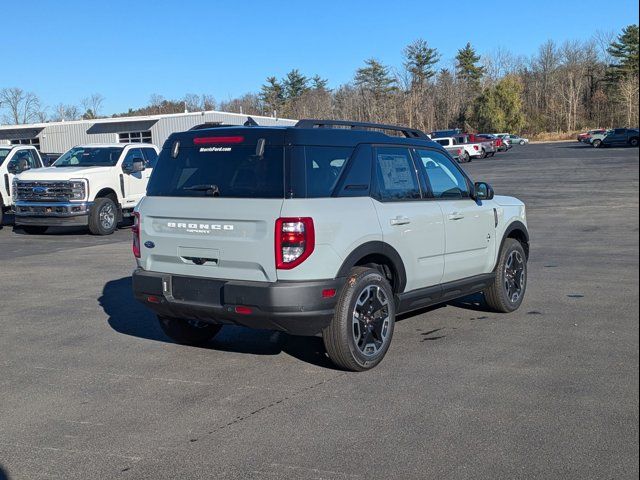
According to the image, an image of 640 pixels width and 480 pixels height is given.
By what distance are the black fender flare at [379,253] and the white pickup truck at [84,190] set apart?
38.7ft

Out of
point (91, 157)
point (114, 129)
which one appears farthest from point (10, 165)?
point (114, 129)

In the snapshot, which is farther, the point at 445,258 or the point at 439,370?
the point at 445,258

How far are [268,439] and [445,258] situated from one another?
9.70ft

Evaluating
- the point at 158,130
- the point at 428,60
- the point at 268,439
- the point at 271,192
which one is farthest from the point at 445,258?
the point at 428,60

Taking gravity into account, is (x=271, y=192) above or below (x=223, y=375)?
above

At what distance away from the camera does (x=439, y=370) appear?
5.75 m

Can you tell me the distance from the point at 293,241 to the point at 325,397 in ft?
3.86

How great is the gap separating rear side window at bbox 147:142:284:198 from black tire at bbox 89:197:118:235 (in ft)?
36.1

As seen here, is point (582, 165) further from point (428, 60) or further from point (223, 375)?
point (428, 60)

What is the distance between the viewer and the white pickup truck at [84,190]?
54.2 feet

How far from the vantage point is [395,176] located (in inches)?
252

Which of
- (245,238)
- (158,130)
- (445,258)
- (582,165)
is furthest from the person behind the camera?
(158,130)

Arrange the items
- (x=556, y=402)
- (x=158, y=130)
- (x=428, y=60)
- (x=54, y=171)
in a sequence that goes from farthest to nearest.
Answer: (x=428, y=60) → (x=158, y=130) → (x=54, y=171) → (x=556, y=402)

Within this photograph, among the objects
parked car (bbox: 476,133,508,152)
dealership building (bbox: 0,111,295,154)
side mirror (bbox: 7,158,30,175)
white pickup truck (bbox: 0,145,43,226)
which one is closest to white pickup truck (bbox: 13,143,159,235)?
side mirror (bbox: 7,158,30,175)
